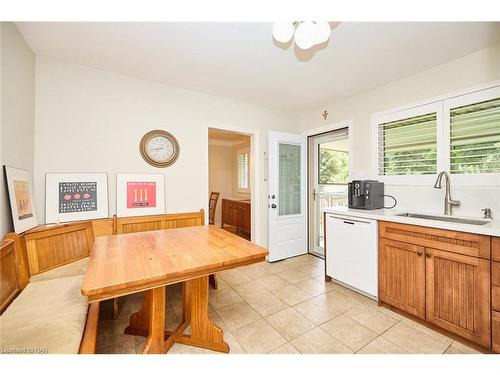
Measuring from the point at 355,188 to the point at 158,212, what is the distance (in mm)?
2376

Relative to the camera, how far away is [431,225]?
1.69 meters

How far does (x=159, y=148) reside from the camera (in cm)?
257

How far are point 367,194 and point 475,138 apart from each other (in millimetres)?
1016

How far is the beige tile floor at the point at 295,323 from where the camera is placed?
5.00 ft

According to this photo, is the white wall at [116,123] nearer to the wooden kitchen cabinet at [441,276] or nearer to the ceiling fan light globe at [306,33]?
the ceiling fan light globe at [306,33]

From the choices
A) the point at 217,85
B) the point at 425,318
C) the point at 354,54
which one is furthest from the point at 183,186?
the point at 425,318

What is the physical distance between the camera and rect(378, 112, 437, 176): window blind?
2223 millimetres

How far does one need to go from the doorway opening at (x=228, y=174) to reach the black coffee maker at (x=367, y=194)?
312 cm

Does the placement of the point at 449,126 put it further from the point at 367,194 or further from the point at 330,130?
the point at 330,130

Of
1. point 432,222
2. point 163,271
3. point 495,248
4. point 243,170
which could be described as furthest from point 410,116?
point 243,170

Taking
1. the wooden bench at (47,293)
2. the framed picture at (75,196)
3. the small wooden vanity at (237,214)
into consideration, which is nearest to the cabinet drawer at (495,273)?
the wooden bench at (47,293)

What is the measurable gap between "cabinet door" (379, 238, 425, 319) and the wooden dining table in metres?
1.34
